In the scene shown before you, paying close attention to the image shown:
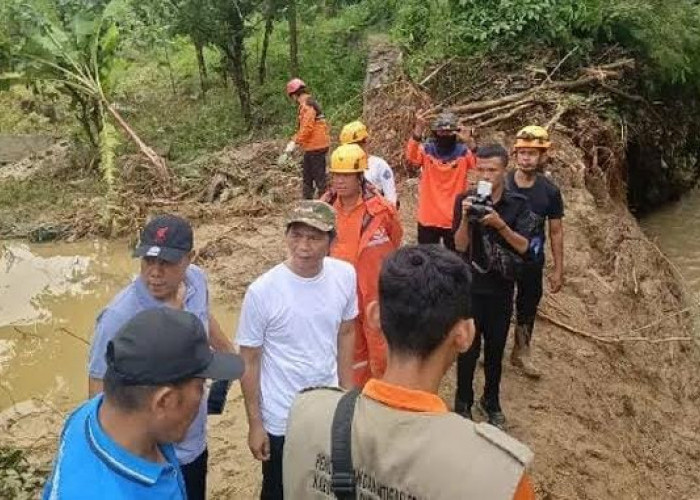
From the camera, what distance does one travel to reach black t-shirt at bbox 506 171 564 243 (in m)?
5.21

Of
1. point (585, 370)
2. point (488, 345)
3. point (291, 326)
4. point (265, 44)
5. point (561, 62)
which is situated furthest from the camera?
point (265, 44)

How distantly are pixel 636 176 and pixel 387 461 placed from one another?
11790 millimetres

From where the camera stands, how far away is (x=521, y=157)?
17.3 ft

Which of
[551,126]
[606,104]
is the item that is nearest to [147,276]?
[551,126]

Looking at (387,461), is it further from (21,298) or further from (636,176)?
(636,176)

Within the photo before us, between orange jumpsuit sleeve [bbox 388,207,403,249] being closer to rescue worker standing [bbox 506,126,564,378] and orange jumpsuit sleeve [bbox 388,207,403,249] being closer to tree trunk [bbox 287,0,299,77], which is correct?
rescue worker standing [bbox 506,126,564,378]

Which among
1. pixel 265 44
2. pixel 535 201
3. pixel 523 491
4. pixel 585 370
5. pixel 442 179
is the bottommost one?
pixel 585 370

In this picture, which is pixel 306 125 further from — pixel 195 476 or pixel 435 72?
pixel 195 476

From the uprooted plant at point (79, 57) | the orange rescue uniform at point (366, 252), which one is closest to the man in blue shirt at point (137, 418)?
the orange rescue uniform at point (366, 252)

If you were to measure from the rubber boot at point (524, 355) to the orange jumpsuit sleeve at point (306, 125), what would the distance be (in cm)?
492

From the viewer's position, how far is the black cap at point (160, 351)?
6.44 ft

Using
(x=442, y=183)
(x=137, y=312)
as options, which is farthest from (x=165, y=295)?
(x=442, y=183)

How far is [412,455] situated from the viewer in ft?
5.97

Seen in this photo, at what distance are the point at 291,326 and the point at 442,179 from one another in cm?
313
